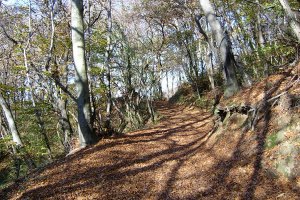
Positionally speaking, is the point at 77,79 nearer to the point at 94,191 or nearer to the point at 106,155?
the point at 106,155

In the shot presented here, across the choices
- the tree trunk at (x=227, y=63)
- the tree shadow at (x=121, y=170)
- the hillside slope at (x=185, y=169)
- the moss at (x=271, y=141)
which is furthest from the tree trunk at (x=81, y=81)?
the moss at (x=271, y=141)

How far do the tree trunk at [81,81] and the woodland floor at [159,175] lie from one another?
661 mm

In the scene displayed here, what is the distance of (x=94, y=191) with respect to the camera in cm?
618

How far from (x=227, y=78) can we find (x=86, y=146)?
18.8 ft

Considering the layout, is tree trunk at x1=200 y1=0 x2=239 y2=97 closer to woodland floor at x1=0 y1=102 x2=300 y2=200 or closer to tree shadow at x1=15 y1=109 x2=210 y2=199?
tree shadow at x1=15 y1=109 x2=210 y2=199

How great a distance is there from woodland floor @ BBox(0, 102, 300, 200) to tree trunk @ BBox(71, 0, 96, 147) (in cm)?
66

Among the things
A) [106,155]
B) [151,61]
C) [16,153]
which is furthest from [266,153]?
[151,61]

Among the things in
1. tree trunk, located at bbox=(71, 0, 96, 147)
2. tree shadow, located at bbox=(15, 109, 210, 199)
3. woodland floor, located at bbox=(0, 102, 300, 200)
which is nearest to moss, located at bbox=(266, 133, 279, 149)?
woodland floor, located at bbox=(0, 102, 300, 200)

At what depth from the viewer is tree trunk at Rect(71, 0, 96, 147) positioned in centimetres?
948

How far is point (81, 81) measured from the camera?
9.52m

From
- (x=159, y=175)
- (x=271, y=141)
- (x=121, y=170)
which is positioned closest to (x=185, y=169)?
(x=159, y=175)

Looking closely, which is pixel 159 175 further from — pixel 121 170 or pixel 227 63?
pixel 227 63

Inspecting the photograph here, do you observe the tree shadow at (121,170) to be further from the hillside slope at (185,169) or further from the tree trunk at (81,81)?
the tree trunk at (81,81)

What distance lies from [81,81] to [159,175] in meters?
4.31
